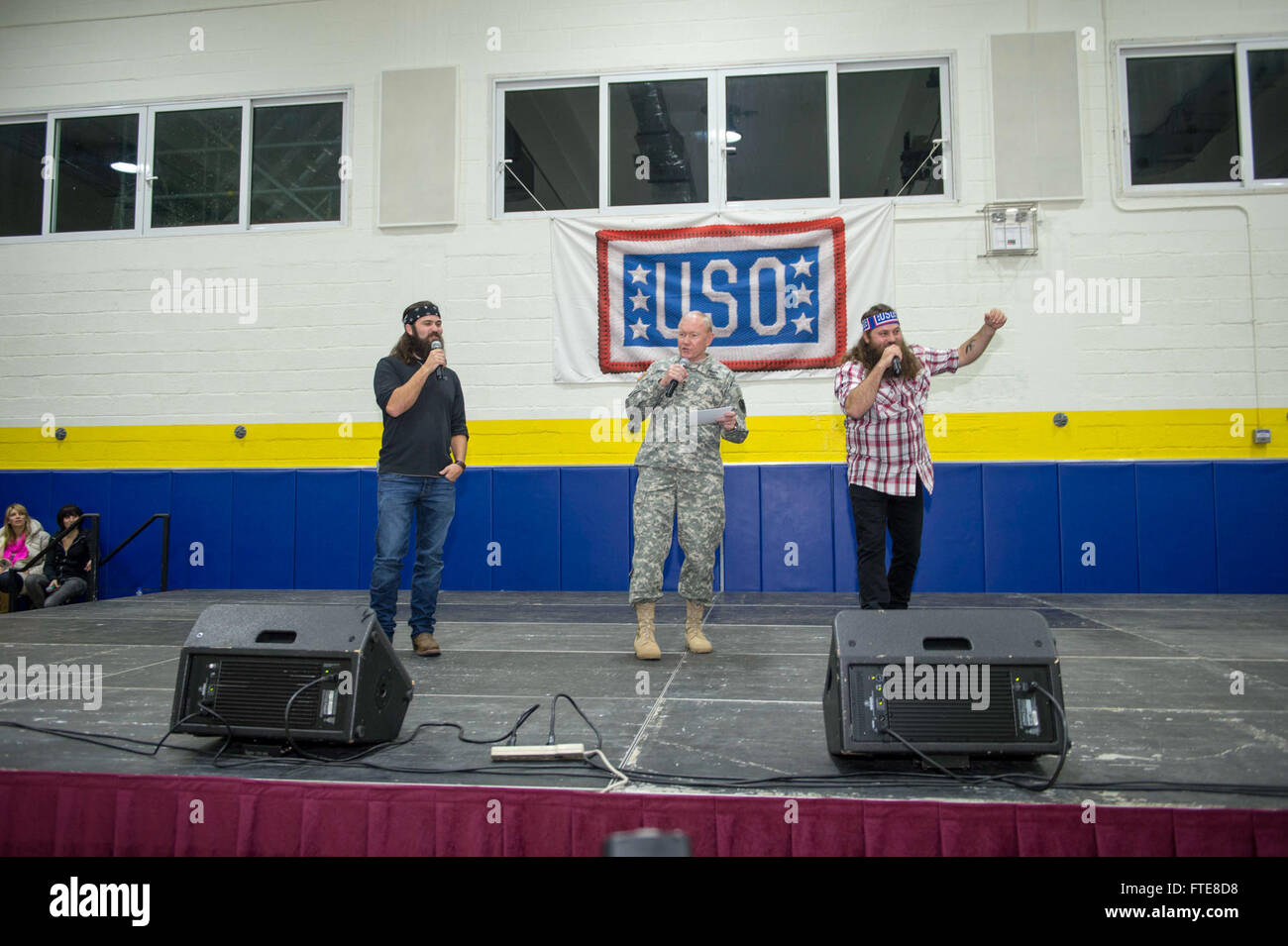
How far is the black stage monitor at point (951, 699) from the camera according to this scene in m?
1.95

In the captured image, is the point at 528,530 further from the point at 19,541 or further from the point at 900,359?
the point at 19,541

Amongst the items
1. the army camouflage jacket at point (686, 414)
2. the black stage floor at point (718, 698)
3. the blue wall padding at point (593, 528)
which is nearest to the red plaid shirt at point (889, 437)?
the army camouflage jacket at point (686, 414)

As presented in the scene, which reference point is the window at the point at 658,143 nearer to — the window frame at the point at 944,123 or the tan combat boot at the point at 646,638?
the window frame at the point at 944,123

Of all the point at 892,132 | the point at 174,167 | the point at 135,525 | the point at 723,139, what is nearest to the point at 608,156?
the point at 723,139

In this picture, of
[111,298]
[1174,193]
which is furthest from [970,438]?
[111,298]

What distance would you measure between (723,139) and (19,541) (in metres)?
6.12

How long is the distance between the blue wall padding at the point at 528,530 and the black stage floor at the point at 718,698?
3.65ft

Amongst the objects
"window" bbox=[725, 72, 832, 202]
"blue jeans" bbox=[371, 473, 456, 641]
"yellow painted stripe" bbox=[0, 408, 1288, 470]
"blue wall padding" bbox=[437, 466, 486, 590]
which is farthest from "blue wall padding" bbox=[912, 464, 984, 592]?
"blue jeans" bbox=[371, 473, 456, 641]

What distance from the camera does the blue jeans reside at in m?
3.60

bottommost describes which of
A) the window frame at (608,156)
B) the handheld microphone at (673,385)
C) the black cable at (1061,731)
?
the black cable at (1061,731)

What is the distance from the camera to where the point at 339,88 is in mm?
6664

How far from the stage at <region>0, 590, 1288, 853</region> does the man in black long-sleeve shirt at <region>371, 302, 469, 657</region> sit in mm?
327

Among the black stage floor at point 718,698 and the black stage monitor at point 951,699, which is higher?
the black stage monitor at point 951,699
